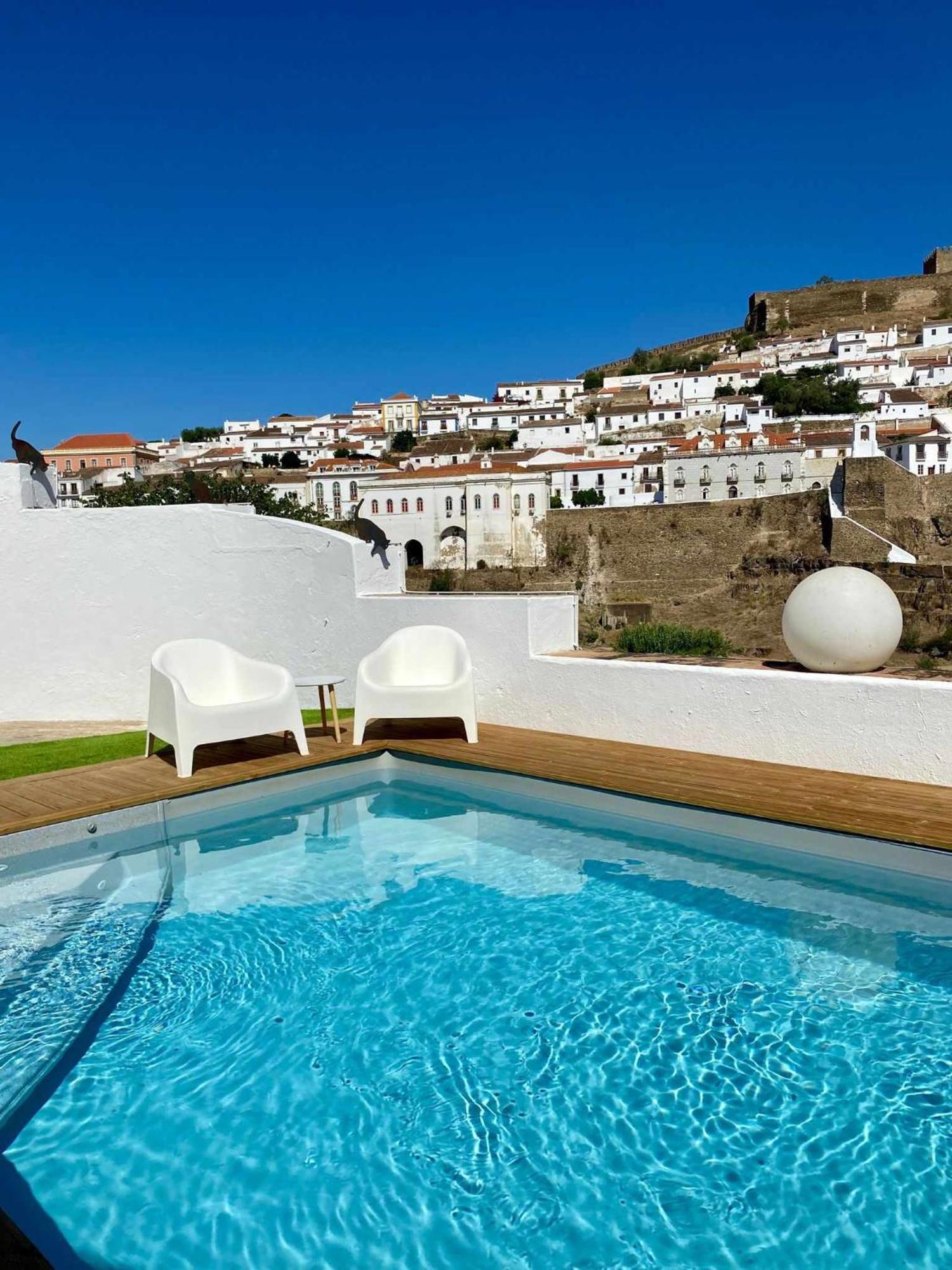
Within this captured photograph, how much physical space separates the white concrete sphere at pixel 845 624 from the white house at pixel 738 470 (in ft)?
134

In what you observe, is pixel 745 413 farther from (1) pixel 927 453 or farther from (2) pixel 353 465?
(2) pixel 353 465

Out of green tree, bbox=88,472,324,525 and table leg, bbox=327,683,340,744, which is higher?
green tree, bbox=88,472,324,525

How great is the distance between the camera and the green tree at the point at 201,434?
8825 cm

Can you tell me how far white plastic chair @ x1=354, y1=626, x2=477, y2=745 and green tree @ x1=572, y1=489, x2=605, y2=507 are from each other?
44.4m

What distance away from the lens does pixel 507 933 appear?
307 cm

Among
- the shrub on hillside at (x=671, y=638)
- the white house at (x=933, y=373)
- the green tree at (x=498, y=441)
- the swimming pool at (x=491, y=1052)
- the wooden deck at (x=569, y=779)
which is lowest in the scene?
the shrub on hillside at (x=671, y=638)

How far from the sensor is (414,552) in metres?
48.2

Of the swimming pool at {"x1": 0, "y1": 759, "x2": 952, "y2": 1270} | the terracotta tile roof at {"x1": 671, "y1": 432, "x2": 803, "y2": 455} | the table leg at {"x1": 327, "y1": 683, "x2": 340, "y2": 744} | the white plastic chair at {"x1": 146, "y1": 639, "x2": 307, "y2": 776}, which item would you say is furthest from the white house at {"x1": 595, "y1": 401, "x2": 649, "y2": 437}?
the swimming pool at {"x1": 0, "y1": 759, "x2": 952, "y2": 1270}

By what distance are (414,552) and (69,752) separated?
4301cm

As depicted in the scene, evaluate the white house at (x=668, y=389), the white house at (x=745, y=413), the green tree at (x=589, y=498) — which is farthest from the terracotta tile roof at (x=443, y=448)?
the white house at (x=745, y=413)

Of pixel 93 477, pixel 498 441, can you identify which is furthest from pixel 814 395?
pixel 93 477

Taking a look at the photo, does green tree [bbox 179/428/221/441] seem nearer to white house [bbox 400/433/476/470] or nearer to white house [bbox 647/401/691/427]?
white house [bbox 400/433/476/470]

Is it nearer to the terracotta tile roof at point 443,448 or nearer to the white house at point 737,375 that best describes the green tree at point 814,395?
the white house at point 737,375

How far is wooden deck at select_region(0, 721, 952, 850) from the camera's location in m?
3.47
